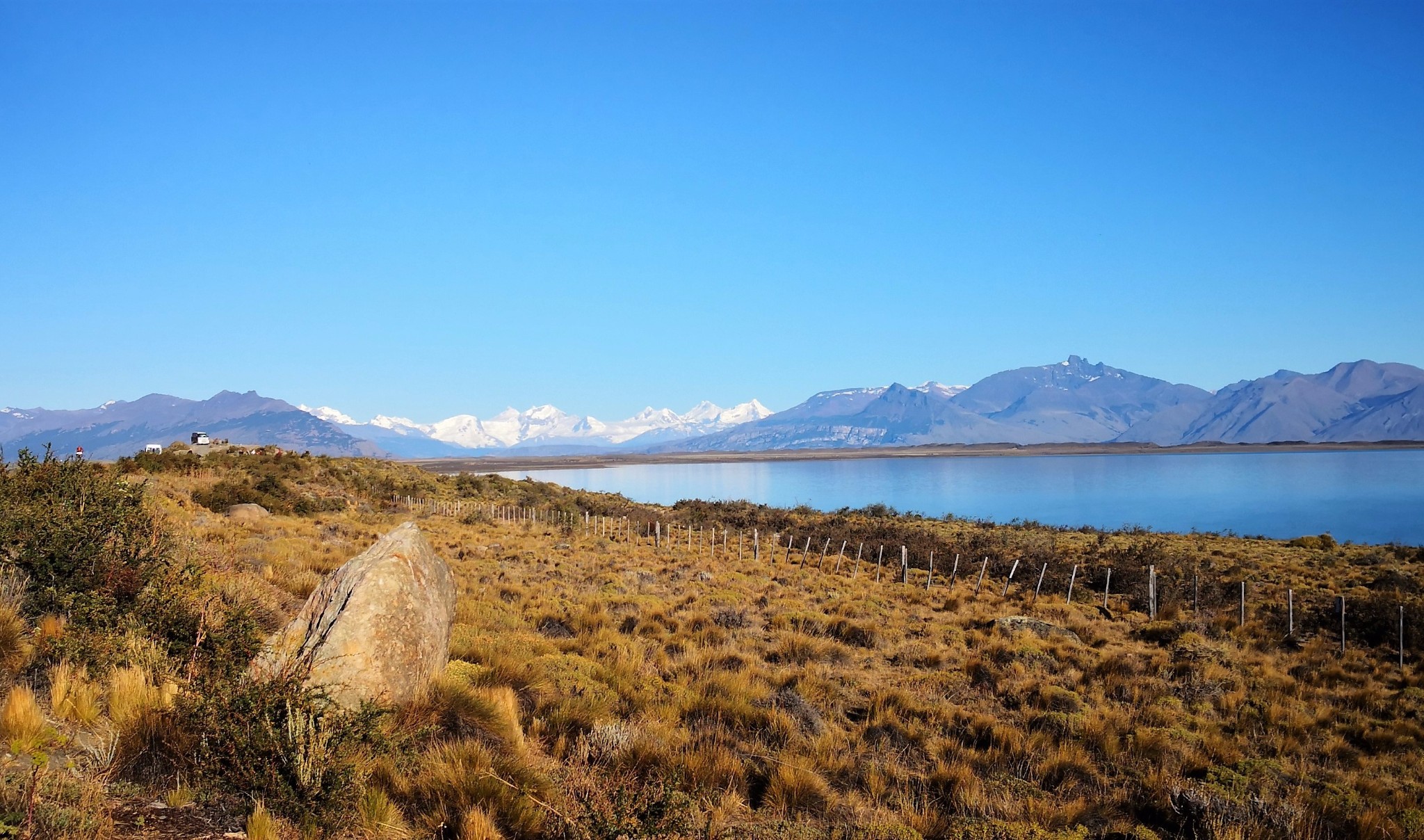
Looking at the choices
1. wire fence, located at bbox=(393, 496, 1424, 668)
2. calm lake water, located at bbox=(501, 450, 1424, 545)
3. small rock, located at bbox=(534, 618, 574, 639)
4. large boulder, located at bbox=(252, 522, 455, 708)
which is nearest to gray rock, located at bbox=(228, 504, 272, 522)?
wire fence, located at bbox=(393, 496, 1424, 668)

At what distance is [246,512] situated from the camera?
21312 millimetres

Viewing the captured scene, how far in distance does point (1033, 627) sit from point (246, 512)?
21.0 metres

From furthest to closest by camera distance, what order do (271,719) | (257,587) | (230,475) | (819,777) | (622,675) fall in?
(230,475) → (257,587) → (622,675) → (819,777) → (271,719)

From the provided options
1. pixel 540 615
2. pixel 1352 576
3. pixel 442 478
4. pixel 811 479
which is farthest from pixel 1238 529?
pixel 811 479

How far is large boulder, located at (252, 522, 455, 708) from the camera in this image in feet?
20.7

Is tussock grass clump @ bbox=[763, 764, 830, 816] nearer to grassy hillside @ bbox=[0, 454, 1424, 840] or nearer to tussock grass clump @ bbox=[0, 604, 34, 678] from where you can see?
grassy hillside @ bbox=[0, 454, 1424, 840]

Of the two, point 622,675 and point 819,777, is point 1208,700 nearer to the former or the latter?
point 819,777

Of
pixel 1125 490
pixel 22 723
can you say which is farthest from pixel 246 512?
pixel 1125 490

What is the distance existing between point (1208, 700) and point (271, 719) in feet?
37.0

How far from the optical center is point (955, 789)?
6562 millimetres

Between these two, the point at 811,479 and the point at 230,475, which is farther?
the point at 811,479

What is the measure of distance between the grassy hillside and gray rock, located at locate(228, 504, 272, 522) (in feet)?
12.2

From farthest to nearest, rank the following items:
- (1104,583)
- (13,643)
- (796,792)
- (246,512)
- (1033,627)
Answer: (1104,583)
(246,512)
(1033,627)
(796,792)
(13,643)

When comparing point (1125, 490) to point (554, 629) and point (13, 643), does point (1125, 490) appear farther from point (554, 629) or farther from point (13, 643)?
point (13, 643)
